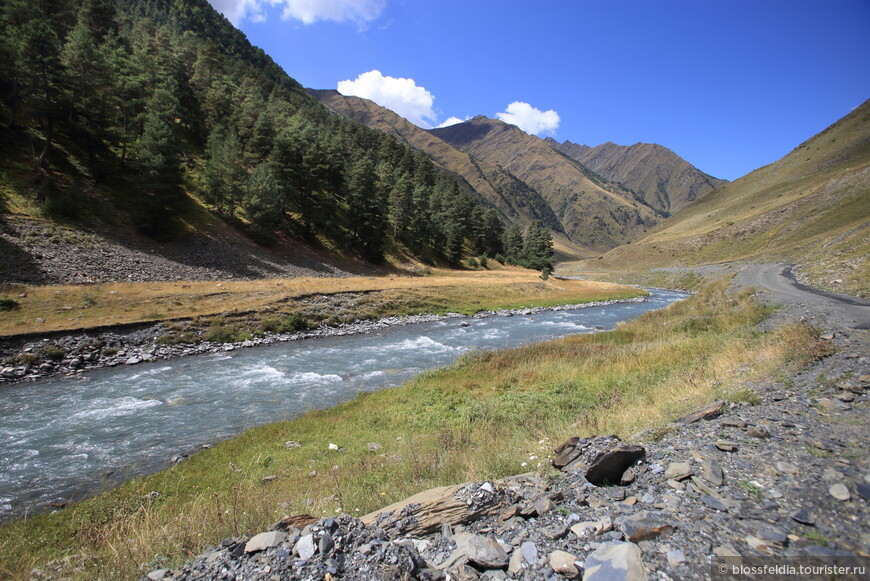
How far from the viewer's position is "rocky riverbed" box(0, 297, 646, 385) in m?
17.0

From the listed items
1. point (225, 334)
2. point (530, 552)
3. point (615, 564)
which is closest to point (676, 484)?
point (615, 564)

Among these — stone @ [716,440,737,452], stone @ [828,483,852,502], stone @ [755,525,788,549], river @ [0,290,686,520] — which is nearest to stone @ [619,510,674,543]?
stone @ [755,525,788,549]

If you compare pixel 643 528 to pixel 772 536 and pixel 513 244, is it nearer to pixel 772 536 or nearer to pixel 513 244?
pixel 772 536

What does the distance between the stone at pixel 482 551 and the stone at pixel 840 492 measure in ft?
12.9

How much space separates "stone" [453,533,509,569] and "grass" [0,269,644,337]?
25.0 metres

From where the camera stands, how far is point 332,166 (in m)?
62.7

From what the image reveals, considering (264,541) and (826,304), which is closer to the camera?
(264,541)

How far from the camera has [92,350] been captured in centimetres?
1927

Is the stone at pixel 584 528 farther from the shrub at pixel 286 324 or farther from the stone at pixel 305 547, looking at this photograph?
the shrub at pixel 286 324

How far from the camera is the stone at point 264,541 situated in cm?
433

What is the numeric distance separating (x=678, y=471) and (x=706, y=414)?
2.93 metres

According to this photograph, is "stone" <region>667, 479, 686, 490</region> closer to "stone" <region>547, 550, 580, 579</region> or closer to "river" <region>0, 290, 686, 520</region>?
"stone" <region>547, 550, 580, 579</region>

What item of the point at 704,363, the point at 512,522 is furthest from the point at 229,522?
the point at 704,363

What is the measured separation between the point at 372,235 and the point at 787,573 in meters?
61.1
